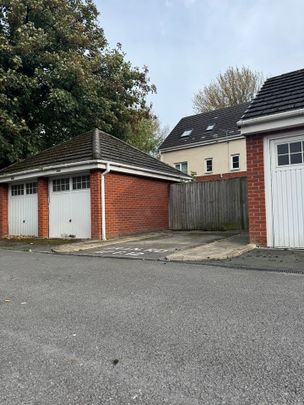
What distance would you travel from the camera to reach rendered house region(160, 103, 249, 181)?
2538cm

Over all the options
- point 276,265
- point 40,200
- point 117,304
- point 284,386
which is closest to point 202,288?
point 117,304

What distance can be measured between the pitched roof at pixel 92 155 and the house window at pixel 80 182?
2.39 feet

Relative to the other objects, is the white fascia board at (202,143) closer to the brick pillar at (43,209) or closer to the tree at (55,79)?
the tree at (55,79)

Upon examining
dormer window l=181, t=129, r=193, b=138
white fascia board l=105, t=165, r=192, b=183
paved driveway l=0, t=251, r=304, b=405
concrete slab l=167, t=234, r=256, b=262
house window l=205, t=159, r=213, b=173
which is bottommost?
paved driveway l=0, t=251, r=304, b=405

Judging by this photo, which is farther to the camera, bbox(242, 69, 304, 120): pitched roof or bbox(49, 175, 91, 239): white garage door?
bbox(49, 175, 91, 239): white garage door

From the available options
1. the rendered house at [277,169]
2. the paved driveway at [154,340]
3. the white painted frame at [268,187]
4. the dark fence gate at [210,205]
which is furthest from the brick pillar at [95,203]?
the paved driveway at [154,340]

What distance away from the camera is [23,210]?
15.9 meters

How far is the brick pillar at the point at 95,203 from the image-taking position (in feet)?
42.1

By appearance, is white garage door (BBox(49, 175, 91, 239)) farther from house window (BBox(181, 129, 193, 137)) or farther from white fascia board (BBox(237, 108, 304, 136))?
house window (BBox(181, 129, 193, 137))

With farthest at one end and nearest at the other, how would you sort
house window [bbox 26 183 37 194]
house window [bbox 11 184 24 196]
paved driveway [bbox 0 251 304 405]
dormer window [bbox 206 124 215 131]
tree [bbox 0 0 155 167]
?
dormer window [bbox 206 124 215 131]
tree [bbox 0 0 155 167]
house window [bbox 11 184 24 196]
house window [bbox 26 183 37 194]
paved driveway [bbox 0 251 304 405]

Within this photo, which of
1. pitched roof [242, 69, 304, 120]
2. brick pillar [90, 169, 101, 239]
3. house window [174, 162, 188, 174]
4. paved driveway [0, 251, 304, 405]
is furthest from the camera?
house window [174, 162, 188, 174]

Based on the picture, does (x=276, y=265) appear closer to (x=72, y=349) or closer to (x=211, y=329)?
(x=211, y=329)

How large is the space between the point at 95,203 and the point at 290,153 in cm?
686

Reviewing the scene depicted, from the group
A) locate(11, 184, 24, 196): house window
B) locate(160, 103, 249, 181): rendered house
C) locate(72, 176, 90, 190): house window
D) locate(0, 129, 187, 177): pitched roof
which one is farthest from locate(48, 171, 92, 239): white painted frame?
locate(160, 103, 249, 181): rendered house
